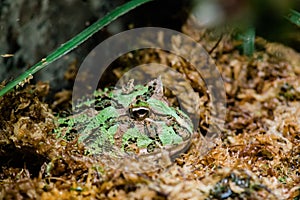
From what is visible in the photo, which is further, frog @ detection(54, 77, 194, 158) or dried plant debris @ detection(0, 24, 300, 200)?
frog @ detection(54, 77, 194, 158)

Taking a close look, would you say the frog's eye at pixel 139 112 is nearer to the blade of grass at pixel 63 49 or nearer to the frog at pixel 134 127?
the frog at pixel 134 127

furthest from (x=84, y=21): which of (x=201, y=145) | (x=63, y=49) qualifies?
(x=201, y=145)

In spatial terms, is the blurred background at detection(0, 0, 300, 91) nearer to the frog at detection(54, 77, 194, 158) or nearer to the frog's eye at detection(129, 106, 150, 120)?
the frog at detection(54, 77, 194, 158)

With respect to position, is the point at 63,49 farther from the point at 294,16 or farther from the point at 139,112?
the point at 294,16

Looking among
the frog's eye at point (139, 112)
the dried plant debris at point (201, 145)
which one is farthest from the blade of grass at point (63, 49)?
the frog's eye at point (139, 112)

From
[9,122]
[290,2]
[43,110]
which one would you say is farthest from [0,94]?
[290,2]

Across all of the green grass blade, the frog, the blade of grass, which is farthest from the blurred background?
the frog
